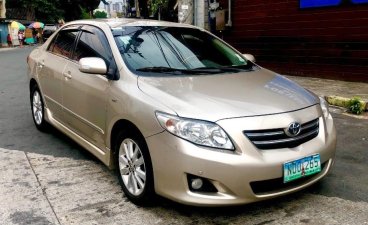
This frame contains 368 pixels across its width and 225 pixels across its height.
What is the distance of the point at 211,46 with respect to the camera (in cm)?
459

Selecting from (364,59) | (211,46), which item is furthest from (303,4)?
(211,46)

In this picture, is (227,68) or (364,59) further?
(364,59)

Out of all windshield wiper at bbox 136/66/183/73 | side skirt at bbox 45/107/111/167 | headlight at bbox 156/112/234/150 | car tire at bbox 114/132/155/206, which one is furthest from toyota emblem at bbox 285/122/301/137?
side skirt at bbox 45/107/111/167

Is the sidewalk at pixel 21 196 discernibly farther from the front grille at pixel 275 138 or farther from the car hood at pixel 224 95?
the front grille at pixel 275 138

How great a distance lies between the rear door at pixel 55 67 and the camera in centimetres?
482

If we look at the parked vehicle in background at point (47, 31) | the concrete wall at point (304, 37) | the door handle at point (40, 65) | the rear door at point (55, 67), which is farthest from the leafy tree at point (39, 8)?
the rear door at point (55, 67)

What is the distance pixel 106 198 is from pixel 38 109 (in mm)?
2623

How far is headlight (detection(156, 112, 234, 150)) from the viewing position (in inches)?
116

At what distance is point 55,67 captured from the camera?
496 cm

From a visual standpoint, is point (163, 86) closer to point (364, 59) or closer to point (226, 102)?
point (226, 102)

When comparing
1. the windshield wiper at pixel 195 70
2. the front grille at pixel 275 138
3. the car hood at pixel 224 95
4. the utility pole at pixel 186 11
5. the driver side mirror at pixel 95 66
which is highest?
the utility pole at pixel 186 11

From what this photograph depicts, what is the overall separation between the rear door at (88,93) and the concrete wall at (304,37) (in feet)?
20.5

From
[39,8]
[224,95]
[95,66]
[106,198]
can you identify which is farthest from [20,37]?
[224,95]

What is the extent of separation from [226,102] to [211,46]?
60.3 inches
